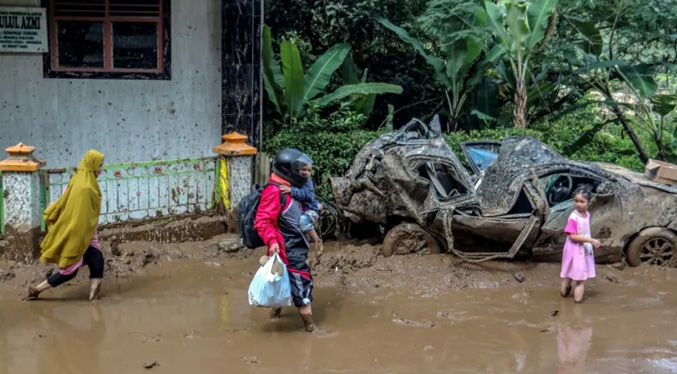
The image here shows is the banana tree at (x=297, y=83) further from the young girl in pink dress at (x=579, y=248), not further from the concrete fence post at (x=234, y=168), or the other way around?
the young girl in pink dress at (x=579, y=248)

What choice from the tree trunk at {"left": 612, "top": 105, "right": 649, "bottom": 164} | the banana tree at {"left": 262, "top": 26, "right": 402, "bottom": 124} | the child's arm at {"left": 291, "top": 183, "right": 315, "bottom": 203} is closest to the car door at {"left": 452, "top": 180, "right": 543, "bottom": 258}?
the child's arm at {"left": 291, "top": 183, "right": 315, "bottom": 203}

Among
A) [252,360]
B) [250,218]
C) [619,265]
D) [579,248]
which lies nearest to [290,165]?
[250,218]

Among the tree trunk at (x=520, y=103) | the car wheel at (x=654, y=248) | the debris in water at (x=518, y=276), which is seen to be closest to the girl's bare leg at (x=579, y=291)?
the debris in water at (x=518, y=276)

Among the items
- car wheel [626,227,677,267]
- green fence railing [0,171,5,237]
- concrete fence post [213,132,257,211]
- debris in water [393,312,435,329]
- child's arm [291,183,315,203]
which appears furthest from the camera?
concrete fence post [213,132,257,211]

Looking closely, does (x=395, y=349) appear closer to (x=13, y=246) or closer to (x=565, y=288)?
(x=565, y=288)

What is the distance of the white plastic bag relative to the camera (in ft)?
22.1

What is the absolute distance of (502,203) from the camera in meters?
8.88

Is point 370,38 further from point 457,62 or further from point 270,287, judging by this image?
point 270,287

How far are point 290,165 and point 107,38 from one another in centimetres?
524

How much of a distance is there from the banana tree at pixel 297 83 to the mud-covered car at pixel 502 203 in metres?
2.51

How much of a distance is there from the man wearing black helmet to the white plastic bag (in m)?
0.08

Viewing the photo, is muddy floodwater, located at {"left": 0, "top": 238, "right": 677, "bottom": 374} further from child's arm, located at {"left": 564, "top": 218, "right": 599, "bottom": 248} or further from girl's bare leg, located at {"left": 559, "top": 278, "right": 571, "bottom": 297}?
child's arm, located at {"left": 564, "top": 218, "right": 599, "bottom": 248}

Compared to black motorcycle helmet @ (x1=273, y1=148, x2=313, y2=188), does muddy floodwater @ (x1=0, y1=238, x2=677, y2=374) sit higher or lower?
lower

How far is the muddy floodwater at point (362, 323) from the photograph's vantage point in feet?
20.9
